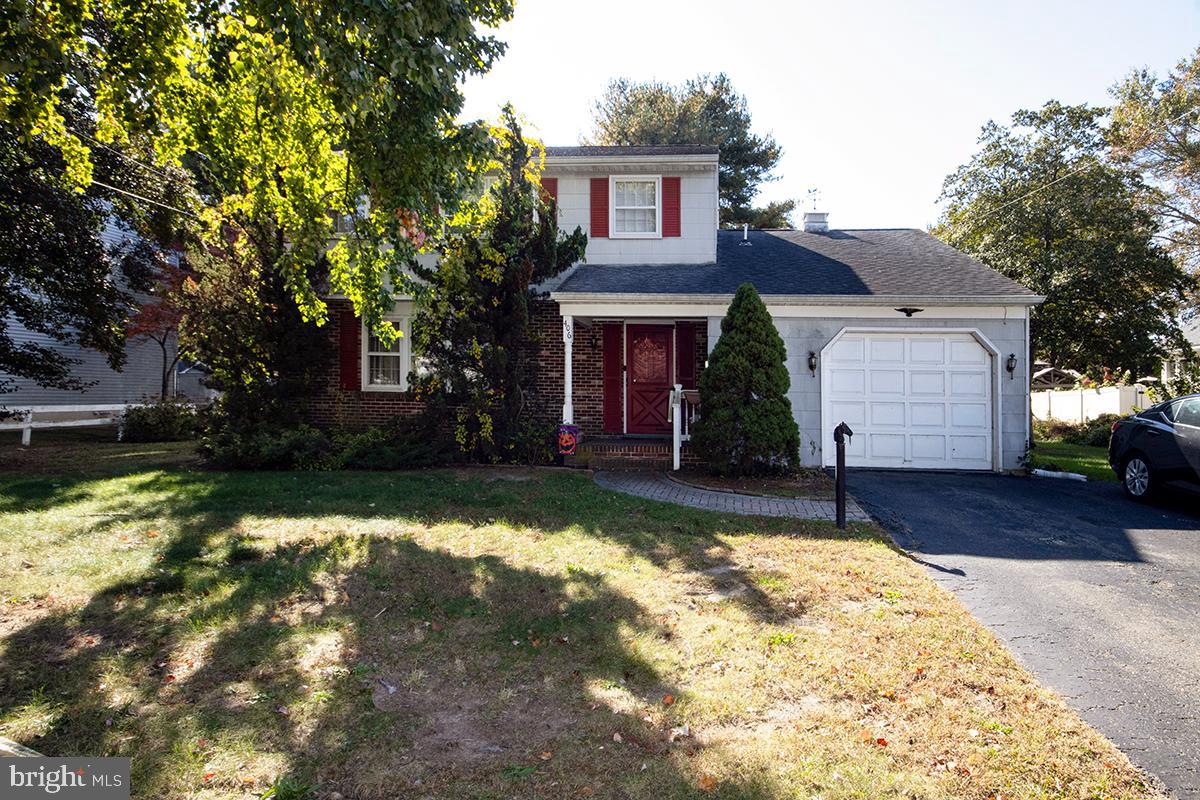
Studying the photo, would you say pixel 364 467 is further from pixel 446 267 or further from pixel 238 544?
pixel 238 544

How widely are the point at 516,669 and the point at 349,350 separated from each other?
1096 centimetres

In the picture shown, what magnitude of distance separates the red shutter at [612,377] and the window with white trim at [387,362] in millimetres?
3935

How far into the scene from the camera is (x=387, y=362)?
13523 millimetres

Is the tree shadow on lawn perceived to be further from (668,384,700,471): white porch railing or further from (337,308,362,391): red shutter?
(337,308,362,391): red shutter

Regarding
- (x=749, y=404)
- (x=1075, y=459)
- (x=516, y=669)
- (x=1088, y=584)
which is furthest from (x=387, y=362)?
(x=1075, y=459)

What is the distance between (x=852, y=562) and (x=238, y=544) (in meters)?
5.55

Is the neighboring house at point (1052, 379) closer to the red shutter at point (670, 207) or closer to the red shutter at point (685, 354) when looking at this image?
the red shutter at point (685, 354)

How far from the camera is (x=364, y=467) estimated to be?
426 inches

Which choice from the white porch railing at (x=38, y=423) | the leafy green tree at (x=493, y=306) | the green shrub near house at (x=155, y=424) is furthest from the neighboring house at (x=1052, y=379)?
the white porch railing at (x=38, y=423)

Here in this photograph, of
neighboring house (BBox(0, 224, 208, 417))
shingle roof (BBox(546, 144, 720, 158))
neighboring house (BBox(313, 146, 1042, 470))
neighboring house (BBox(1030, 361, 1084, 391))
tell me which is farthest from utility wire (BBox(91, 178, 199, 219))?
neighboring house (BBox(1030, 361, 1084, 391))

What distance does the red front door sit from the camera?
42.9 feet

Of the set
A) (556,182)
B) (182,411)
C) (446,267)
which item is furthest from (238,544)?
(182,411)

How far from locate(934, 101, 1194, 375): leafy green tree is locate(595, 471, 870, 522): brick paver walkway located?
1340 cm

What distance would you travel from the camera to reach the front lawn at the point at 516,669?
2.79 m
